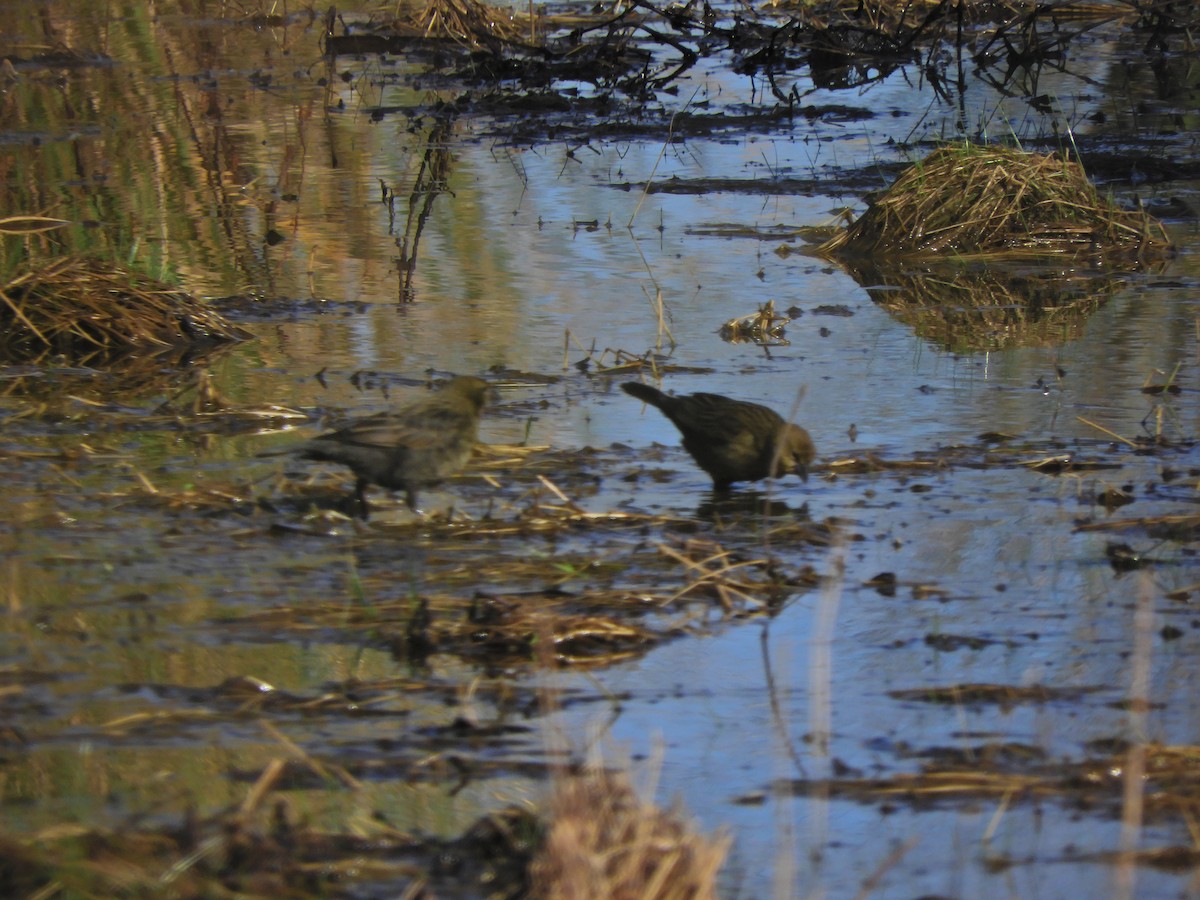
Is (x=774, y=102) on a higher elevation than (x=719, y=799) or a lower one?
higher

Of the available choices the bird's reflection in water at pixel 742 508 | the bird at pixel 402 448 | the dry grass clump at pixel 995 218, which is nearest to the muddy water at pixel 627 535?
the bird's reflection in water at pixel 742 508

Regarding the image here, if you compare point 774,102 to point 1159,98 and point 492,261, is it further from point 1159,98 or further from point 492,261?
point 492,261

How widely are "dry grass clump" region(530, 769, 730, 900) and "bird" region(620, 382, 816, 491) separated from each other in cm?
297

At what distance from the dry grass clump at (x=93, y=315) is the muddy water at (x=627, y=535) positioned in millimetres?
344

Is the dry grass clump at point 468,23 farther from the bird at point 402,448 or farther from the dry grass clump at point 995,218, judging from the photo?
the bird at point 402,448

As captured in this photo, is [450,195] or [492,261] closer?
[492,261]

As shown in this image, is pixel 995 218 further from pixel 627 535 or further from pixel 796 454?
pixel 627 535

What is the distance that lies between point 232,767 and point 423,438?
196 cm

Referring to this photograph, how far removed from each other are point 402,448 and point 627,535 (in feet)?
2.47

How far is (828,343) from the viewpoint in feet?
27.1

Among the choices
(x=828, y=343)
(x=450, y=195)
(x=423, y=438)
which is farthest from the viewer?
(x=450, y=195)

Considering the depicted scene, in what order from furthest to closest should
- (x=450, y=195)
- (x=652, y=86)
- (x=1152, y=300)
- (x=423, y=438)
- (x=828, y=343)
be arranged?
1. (x=652, y=86)
2. (x=450, y=195)
3. (x=1152, y=300)
4. (x=828, y=343)
5. (x=423, y=438)

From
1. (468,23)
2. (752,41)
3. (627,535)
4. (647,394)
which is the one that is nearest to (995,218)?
(647,394)

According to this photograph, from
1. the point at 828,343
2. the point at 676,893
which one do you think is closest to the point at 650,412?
the point at 828,343
